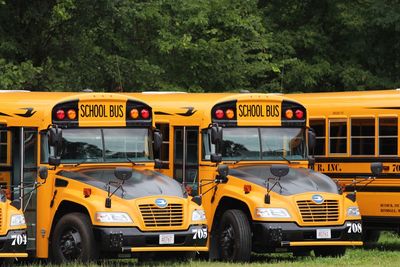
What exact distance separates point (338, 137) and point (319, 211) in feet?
14.4

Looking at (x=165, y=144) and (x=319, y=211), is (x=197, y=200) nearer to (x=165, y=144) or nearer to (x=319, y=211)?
(x=319, y=211)

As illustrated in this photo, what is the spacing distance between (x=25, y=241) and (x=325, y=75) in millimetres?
20665

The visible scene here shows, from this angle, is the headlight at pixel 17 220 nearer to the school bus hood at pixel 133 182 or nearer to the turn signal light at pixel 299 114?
the school bus hood at pixel 133 182

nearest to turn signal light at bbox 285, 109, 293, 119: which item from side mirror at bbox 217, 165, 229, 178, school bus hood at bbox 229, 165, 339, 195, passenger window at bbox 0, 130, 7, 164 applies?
school bus hood at bbox 229, 165, 339, 195

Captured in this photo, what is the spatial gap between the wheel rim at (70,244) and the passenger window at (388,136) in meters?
6.52

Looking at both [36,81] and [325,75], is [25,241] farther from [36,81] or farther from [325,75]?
[325,75]

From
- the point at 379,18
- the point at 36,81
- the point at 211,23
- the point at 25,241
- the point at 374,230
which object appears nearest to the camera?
the point at 25,241

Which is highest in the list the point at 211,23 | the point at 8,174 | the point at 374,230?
the point at 211,23

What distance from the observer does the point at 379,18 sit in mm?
34062

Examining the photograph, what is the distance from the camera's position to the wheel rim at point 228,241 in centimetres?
1755

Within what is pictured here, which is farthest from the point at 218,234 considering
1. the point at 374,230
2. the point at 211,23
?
the point at 211,23

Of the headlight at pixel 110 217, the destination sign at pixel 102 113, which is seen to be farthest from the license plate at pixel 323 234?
the destination sign at pixel 102 113

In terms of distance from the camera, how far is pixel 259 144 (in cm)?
1845

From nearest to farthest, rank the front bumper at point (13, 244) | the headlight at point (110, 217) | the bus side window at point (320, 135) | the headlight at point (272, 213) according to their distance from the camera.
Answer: the front bumper at point (13, 244)
the headlight at point (110, 217)
the headlight at point (272, 213)
the bus side window at point (320, 135)
